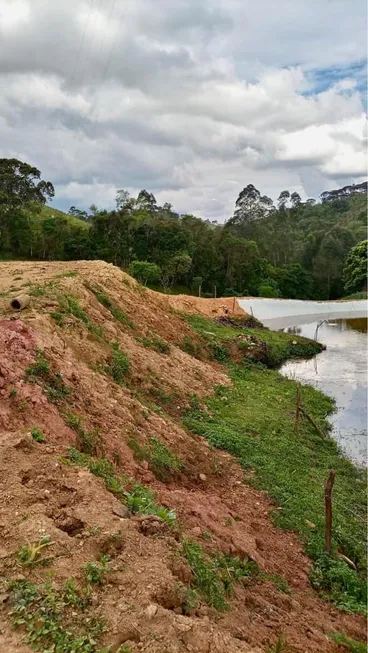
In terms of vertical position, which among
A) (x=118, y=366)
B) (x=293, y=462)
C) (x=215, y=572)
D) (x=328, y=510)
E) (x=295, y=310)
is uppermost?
(x=118, y=366)

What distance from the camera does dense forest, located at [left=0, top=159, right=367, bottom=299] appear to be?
39.5m

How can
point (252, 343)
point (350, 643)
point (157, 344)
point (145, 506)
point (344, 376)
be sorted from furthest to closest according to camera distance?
point (252, 343) → point (344, 376) → point (157, 344) → point (145, 506) → point (350, 643)

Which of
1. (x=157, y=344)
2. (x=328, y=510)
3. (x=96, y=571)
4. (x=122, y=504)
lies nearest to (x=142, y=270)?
(x=157, y=344)

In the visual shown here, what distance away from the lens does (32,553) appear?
168 inches

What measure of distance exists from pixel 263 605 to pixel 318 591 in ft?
5.51

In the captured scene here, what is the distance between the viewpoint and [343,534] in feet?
27.1

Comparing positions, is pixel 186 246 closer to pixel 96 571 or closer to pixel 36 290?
pixel 36 290

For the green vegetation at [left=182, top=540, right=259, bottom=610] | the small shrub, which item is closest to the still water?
the small shrub

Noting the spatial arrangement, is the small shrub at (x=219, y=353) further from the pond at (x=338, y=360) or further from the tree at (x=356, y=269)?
the tree at (x=356, y=269)

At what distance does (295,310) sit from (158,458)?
3308 cm

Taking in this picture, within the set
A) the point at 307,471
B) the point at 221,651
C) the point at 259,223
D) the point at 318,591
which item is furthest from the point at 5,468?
the point at 259,223

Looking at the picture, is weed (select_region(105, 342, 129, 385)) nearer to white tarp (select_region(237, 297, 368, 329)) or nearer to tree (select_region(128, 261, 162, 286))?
tree (select_region(128, 261, 162, 286))

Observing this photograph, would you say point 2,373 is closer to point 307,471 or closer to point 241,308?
point 307,471

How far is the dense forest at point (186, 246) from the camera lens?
3953 centimetres
